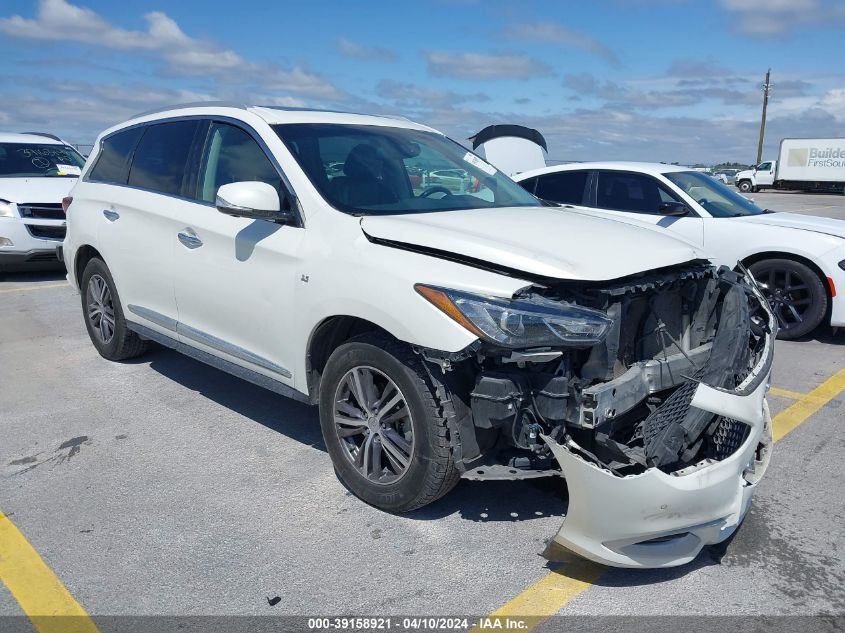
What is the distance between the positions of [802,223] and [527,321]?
543 cm

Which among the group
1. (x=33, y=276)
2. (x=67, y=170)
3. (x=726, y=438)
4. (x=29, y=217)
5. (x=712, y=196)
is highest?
(x=67, y=170)

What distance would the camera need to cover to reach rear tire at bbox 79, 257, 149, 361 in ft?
18.0

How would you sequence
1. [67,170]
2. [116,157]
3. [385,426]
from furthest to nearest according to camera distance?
[67,170], [116,157], [385,426]

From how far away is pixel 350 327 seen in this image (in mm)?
3598

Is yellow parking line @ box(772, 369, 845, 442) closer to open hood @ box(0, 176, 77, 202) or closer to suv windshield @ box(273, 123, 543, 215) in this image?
suv windshield @ box(273, 123, 543, 215)

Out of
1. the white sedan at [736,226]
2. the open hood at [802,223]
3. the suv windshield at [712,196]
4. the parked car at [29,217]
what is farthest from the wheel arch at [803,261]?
the parked car at [29,217]

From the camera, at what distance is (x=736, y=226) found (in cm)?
706

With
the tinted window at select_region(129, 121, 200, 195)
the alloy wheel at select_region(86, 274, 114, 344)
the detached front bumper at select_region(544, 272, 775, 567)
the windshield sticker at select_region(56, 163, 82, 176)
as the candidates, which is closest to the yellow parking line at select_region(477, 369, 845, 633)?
the detached front bumper at select_region(544, 272, 775, 567)

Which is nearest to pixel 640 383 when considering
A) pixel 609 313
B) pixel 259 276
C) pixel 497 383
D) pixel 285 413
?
pixel 609 313

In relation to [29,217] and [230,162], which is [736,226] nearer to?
[230,162]

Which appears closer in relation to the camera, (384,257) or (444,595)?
(444,595)

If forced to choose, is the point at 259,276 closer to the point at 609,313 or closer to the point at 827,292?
the point at 609,313

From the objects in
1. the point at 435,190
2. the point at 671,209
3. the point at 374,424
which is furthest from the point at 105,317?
the point at 671,209

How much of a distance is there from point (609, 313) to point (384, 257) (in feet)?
3.28
